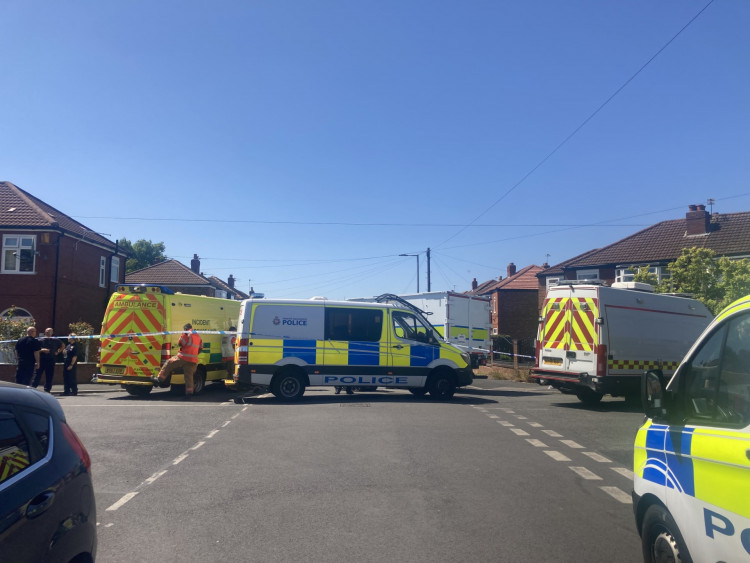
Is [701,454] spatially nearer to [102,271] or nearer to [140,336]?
[140,336]

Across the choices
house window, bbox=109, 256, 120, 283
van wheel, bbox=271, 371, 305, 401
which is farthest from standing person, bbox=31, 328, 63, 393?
house window, bbox=109, 256, 120, 283

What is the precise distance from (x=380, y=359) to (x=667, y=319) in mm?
7057

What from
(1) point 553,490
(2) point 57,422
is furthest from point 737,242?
(2) point 57,422

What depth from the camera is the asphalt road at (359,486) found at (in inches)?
202

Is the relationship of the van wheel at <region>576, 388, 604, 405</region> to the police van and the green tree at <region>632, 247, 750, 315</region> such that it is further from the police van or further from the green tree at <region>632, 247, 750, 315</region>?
the green tree at <region>632, 247, 750, 315</region>

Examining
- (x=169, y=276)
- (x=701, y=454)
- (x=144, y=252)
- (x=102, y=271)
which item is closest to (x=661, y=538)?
(x=701, y=454)

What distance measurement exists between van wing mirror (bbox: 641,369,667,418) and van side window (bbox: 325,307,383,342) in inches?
490

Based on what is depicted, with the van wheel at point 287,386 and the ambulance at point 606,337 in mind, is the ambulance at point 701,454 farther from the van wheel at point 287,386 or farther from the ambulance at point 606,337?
the van wheel at point 287,386

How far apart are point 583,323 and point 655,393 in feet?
36.9

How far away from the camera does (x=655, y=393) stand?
13.1ft

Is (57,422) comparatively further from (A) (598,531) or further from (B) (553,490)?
(B) (553,490)

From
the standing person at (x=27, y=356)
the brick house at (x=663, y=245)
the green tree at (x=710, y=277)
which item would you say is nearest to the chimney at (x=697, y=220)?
the brick house at (x=663, y=245)

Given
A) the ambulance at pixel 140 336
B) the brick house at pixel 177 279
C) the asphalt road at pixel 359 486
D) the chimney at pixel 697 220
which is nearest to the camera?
the asphalt road at pixel 359 486

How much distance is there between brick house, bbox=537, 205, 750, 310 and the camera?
33750 millimetres
